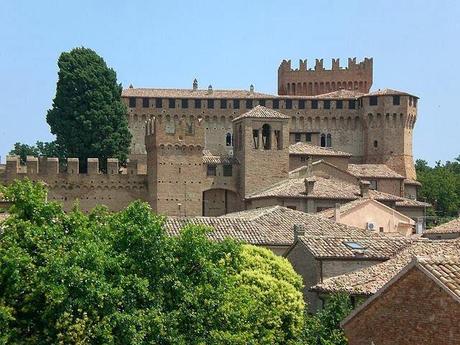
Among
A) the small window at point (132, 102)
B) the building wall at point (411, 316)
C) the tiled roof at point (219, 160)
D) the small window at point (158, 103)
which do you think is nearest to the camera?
the building wall at point (411, 316)

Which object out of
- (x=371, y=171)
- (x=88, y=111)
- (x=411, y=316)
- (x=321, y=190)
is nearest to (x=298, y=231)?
(x=411, y=316)

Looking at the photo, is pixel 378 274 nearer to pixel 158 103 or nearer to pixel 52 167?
A: pixel 52 167

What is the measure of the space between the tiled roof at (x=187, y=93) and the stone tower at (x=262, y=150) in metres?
16.6

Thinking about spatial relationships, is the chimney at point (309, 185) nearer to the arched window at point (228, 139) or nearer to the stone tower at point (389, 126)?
the stone tower at point (389, 126)

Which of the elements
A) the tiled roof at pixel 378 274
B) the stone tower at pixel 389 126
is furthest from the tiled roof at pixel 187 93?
the tiled roof at pixel 378 274

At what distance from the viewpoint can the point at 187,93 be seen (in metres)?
89.3

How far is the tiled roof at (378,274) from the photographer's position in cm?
2886

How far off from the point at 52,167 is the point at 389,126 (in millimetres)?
29940

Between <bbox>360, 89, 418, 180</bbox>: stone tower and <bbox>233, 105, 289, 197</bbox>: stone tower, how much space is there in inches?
692

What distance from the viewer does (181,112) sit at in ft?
287

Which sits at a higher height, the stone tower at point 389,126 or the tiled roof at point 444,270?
the stone tower at point 389,126

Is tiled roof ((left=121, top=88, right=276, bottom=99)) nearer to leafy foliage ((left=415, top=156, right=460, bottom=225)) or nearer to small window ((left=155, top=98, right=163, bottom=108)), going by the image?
small window ((left=155, top=98, right=163, bottom=108))

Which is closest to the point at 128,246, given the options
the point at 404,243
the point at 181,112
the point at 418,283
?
the point at 418,283

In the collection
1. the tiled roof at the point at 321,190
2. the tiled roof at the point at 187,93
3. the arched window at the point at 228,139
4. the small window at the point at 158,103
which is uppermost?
the tiled roof at the point at 187,93
